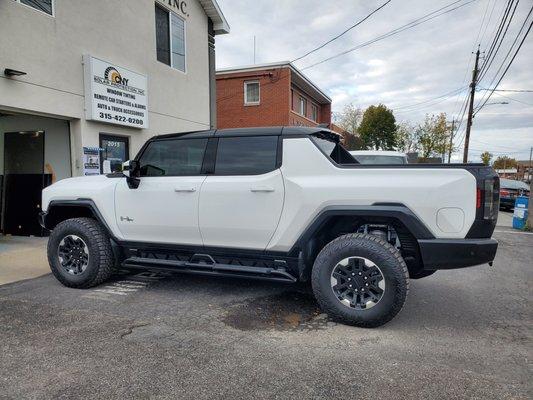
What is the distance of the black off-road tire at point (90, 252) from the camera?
15.8ft

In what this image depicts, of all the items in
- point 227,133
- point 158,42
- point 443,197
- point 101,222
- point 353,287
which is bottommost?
point 353,287

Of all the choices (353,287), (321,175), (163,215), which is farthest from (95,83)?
(353,287)

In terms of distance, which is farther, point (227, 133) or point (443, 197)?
point (227, 133)

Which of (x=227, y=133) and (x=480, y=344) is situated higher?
(x=227, y=133)

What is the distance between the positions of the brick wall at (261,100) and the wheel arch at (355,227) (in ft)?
56.3

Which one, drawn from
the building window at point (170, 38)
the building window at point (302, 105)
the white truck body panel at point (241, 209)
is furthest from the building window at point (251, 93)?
the white truck body panel at point (241, 209)

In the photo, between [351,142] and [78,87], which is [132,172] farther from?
[351,142]

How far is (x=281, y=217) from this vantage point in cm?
403

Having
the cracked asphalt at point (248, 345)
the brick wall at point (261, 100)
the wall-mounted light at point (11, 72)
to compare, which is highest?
the brick wall at point (261, 100)

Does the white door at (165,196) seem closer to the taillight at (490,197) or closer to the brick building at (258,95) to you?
the taillight at (490,197)

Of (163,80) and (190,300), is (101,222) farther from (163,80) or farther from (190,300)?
(163,80)

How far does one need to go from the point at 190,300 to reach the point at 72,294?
1.45 m

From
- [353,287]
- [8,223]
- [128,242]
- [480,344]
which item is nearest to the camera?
[480,344]

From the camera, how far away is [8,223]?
357 inches
